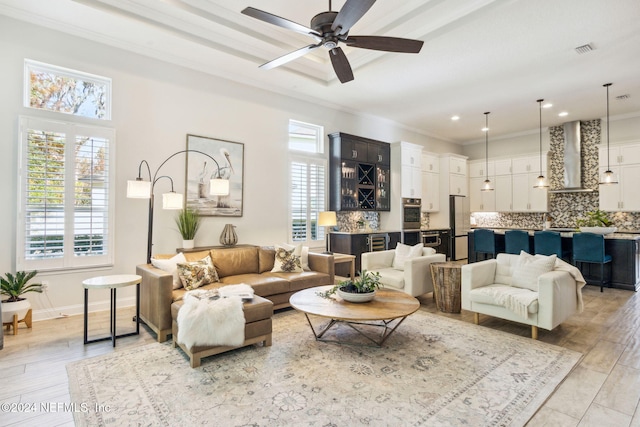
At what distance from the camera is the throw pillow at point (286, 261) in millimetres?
4668

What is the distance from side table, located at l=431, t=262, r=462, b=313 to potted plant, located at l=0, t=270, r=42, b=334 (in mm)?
4711

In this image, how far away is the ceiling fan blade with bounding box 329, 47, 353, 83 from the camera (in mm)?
3311

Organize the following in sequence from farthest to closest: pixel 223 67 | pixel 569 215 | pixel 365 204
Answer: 1. pixel 569 215
2. pixel 365 204
3. pixel 223 67

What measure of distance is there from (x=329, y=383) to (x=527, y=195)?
8.14 meters

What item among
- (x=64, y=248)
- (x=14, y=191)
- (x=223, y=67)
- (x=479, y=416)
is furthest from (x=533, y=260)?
(x=14, y=191)

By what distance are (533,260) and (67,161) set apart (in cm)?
561

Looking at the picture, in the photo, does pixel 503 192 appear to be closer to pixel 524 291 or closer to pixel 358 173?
pixel 358 173

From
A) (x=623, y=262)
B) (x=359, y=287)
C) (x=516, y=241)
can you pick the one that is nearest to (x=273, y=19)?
(x=359, y=287)

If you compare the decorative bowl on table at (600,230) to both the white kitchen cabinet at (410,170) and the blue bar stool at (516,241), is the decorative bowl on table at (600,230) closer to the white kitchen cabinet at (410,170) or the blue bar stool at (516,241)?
the blue bar stool at (516,241)

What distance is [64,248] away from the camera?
3.97 m

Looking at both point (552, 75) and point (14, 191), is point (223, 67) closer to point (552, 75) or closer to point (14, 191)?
point (14, 191)

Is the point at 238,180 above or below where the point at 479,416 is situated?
above

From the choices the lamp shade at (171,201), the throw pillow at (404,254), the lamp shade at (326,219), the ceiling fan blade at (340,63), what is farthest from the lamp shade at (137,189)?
the throw pillow at (404,254)

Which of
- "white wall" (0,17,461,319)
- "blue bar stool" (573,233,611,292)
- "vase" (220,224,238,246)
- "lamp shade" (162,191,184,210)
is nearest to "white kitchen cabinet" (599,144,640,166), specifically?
"blue bar stool" (573,233,611,292)
